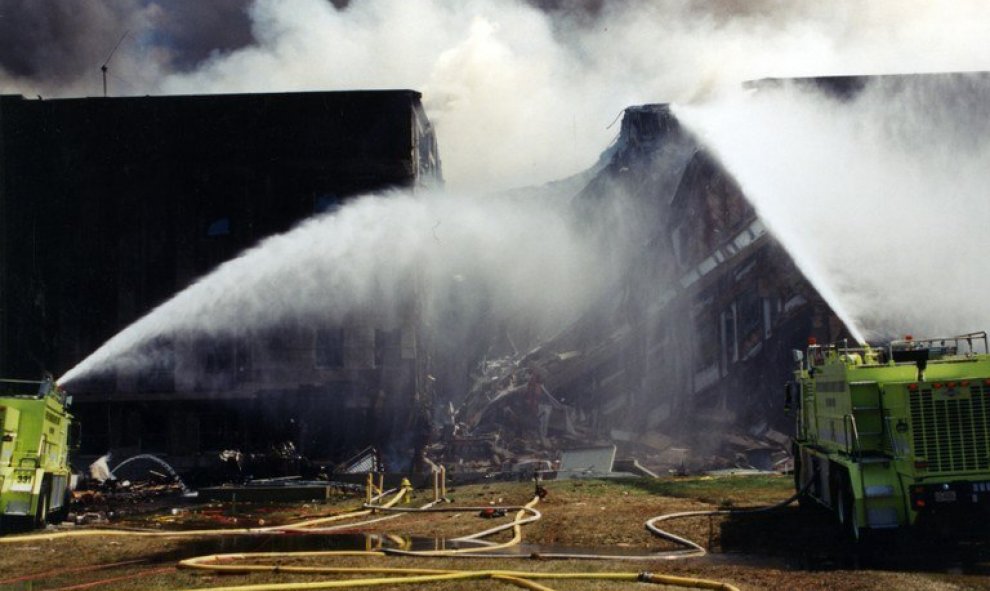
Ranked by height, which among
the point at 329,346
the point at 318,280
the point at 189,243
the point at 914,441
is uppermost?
the point at 189,243

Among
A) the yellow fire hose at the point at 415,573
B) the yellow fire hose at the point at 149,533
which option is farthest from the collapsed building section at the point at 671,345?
the yellow fire hose at the point at 415,573

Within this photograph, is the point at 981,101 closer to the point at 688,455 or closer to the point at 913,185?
the point at 913,185

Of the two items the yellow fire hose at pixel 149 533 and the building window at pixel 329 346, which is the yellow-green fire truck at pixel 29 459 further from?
the building window at pixel 329 346

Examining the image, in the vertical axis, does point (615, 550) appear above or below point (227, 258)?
below

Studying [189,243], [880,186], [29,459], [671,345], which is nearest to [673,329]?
[671,345]

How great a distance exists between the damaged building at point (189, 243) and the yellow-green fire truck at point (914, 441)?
26763 millimetres

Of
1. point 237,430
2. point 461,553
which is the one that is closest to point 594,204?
point 237,430

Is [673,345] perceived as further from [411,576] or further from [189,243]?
[411,576]

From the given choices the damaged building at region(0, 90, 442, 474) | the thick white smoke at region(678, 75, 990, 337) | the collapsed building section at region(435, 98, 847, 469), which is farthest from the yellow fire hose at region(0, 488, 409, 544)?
the damaged building at region(0, 90, 442, 474)

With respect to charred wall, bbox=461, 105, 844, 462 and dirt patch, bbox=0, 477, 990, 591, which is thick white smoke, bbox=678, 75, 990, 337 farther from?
dirt patch, bbox=0, 477, 990, 591

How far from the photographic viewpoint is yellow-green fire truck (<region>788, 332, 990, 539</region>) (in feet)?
36.6

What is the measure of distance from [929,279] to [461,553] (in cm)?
2683

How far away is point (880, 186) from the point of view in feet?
113

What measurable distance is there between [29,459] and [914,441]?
14.1 metres
